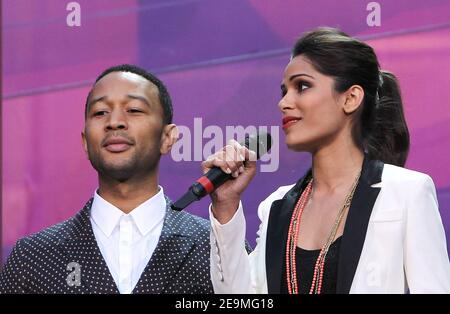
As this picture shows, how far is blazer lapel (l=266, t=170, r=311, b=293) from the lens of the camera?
189 cm

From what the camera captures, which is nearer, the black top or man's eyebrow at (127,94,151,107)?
the black top

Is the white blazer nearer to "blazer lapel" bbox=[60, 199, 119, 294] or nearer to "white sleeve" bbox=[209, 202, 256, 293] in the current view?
"white sleeve" bbox=[209, 202, 256, 293]

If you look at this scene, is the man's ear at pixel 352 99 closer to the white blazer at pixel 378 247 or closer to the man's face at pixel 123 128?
the white blazer at pixel 378 247

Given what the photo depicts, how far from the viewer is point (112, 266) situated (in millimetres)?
2094

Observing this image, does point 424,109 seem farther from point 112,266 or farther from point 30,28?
point 30,28

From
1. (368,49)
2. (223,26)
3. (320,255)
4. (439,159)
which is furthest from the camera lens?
(223,26)

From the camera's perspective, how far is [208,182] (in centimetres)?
172

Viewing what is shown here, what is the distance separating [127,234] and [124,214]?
2.2 inches

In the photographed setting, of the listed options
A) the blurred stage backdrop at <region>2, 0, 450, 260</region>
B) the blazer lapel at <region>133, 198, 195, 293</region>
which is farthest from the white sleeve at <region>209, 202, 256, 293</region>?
the blurred stage backdrop at <region>2, 0, 450, 260</region>

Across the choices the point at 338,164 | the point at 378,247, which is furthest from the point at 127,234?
the point at 378,247

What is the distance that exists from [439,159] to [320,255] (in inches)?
33.0

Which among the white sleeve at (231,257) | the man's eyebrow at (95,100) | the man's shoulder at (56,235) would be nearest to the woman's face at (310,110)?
the white sleeve at (231,257)

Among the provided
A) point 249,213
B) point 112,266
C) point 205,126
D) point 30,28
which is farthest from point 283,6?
point 112,266

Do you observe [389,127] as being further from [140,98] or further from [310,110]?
[140,98]
